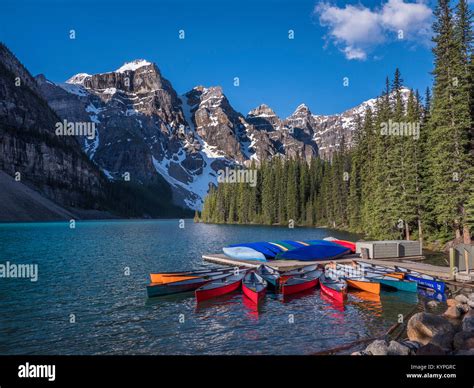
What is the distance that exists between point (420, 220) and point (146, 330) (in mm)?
42923

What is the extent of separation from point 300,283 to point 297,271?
5.16 meters

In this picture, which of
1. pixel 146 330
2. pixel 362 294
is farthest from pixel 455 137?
pixel 146 330

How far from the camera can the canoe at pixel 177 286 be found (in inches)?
1055

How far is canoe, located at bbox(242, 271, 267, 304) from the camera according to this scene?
2463cm

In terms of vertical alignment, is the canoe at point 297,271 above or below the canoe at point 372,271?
below

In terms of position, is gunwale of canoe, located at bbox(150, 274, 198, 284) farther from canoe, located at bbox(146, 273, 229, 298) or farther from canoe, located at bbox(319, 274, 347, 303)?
canoe, located at bbox(319, 274, 347, 303)

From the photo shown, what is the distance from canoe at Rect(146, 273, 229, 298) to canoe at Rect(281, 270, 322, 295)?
18.9 ft

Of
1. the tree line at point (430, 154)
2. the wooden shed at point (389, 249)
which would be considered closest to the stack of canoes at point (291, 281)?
the wooden shed at point (389, 249)

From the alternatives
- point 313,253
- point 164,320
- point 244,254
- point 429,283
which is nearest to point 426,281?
point 429,283

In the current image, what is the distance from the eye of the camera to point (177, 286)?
92.4ft
